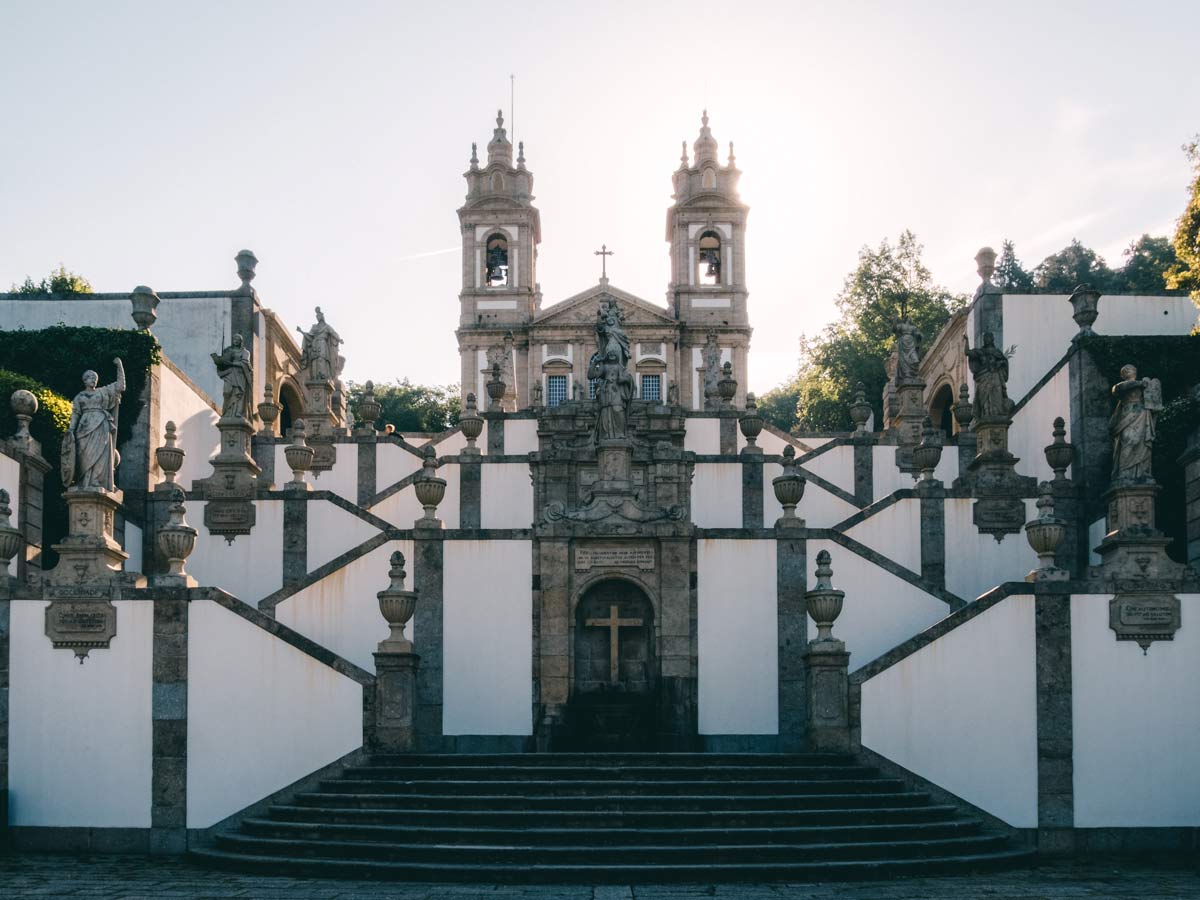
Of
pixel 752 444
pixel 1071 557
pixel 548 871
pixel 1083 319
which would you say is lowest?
pixel 548 871

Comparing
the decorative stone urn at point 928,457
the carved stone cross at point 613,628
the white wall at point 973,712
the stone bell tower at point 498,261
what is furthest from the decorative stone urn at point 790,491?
the stone bell tower at point 498,261

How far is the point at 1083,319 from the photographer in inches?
1133

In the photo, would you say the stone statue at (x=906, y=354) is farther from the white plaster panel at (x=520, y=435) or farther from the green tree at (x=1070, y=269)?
the green tree at (x=1070, y=269)

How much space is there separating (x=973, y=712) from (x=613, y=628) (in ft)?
19.1

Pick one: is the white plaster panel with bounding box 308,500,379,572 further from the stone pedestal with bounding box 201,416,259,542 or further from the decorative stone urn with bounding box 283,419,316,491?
the decorative stone urn with bounding box 283,419,316,491

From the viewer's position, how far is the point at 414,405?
7119 centimetres

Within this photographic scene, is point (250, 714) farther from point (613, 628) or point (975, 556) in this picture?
point (975, 556)

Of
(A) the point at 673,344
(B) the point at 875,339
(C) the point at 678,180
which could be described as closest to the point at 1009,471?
(B) the point at 875,339

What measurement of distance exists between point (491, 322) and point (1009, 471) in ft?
128

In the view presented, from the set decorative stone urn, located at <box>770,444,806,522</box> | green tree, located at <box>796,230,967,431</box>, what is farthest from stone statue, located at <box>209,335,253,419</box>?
green tree, located at <box>796,230,967,431</box>

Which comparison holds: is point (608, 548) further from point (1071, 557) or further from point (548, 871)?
point (1071, 557)

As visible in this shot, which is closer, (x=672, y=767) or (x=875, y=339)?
(x=672, y=767)

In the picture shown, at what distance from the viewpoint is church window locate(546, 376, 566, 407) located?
5941cm

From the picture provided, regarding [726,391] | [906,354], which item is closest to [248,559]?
[726,391]
